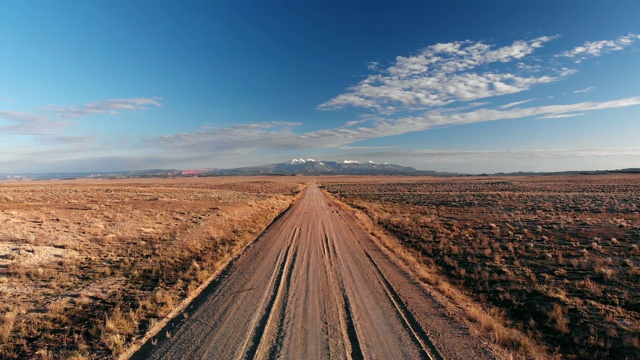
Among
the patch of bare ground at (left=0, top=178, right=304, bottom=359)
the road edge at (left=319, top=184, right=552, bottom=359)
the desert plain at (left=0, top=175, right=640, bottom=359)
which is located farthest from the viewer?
the patch of bare ground at (left=0, top=178, right=304, bottom=359)

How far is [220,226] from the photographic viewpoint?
69.9 ft

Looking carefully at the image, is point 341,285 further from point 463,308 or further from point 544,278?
point 544,278

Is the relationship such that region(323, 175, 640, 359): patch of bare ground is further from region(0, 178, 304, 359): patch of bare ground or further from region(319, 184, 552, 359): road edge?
region(0, 178, 304, 359): patch of bare ground

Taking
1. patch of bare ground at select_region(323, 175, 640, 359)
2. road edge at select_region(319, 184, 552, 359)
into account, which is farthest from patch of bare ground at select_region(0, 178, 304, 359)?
patch of bare ground at select_region(323, 175, 640, 359)

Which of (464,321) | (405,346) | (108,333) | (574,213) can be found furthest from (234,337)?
(574,213)

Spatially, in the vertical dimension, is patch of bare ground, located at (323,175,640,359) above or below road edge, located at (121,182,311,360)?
below

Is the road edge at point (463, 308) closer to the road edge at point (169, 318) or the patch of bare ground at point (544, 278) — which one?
the patch of bare ground at point (544, 278)

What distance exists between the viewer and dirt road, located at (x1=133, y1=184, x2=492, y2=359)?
5.82 m

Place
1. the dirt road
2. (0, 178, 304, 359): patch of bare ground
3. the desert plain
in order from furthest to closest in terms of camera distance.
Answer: (0, 178, 304, 359): patch of bare ground → the desert plain → the dirt road

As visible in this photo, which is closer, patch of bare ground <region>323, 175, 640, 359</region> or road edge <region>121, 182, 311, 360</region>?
road edge <region>121, 182, 311, 360</region>

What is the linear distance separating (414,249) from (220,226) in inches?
524

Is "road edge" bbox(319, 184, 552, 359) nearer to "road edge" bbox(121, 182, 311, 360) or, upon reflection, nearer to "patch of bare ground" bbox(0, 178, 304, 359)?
"road edge" bbox(121, 182, 311, 360)

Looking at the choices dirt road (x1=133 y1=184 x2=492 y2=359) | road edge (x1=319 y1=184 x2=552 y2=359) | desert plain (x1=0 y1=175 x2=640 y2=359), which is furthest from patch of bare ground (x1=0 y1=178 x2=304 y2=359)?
road edge (x1=319 y1=184 x2=552 y2=359)

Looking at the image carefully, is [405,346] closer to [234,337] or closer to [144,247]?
[234,337]
